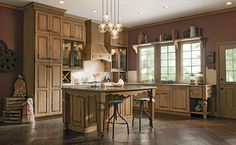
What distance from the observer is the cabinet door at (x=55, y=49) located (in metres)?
6.25

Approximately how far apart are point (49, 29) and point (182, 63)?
4141mm

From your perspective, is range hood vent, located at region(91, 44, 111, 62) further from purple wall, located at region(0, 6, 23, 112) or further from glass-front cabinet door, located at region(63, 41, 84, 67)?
purple wall, located at region(0, 6, 23, 112)

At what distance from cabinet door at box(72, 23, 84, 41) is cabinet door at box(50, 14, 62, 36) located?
0.75 metres

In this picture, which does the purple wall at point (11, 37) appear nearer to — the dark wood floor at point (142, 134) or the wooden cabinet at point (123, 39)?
the dark wood floor at point (142, 134)

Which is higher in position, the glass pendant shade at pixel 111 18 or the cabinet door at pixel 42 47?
the glass pendant shade at pixel 111 18

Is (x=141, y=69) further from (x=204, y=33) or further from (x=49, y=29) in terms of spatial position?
(x=49, y=29)

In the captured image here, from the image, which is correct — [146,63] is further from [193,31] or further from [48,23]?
[48,23]

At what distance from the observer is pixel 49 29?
619 cm

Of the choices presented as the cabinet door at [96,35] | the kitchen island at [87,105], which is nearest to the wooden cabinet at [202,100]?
the kitchen island at [87,105]

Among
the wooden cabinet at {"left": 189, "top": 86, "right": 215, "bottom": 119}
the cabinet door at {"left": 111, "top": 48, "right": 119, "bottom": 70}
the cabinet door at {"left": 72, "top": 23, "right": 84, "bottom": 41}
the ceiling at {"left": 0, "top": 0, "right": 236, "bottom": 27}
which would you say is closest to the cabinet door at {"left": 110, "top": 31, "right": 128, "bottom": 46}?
the cabinet door at {"left": 111, "top": 48, "right": 119, "bottom": 70}

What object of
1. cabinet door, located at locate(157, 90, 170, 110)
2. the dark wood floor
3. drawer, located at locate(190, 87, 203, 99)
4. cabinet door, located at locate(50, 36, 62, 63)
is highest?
cabinet door, located at locate(50, 36, 62, 63)

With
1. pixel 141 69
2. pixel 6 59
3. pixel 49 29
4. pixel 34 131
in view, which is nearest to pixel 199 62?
pixel 141 69

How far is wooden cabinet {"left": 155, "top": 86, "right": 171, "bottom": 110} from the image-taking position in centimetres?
699

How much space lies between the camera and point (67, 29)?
6949 mm
